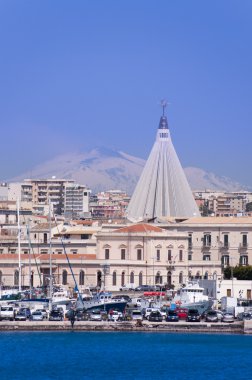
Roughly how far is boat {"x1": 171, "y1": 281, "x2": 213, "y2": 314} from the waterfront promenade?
7264 mm

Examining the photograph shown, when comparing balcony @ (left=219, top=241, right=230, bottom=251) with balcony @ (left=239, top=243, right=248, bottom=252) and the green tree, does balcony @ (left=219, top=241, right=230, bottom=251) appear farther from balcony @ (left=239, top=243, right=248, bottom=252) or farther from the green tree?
the green tree

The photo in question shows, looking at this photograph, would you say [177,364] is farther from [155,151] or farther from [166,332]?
[155,151]

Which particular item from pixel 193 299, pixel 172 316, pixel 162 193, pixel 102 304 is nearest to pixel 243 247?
pixel 162 193

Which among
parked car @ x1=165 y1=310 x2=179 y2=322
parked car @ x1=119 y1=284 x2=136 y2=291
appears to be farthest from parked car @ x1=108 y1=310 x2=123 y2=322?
parked car @ x1=119 y1=284 x2=136 y2=291

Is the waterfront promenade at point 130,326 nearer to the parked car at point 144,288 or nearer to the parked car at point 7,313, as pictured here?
the parked car at point 7,313

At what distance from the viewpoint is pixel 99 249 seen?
366ft

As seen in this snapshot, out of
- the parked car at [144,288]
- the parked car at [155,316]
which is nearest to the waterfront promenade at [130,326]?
the parked car at [155,316]

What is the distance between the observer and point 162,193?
443 feet

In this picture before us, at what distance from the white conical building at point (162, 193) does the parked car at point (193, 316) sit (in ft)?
138

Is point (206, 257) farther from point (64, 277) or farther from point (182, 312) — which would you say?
point (182, 312)

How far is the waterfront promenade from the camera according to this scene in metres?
83.1

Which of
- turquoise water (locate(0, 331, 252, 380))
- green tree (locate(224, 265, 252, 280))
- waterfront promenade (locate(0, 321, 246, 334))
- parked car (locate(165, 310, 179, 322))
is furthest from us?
green tree (locate(224, 265, 252, 280))

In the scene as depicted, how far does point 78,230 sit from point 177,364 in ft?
147

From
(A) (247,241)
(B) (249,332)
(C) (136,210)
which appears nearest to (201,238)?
(A) (247,241)
